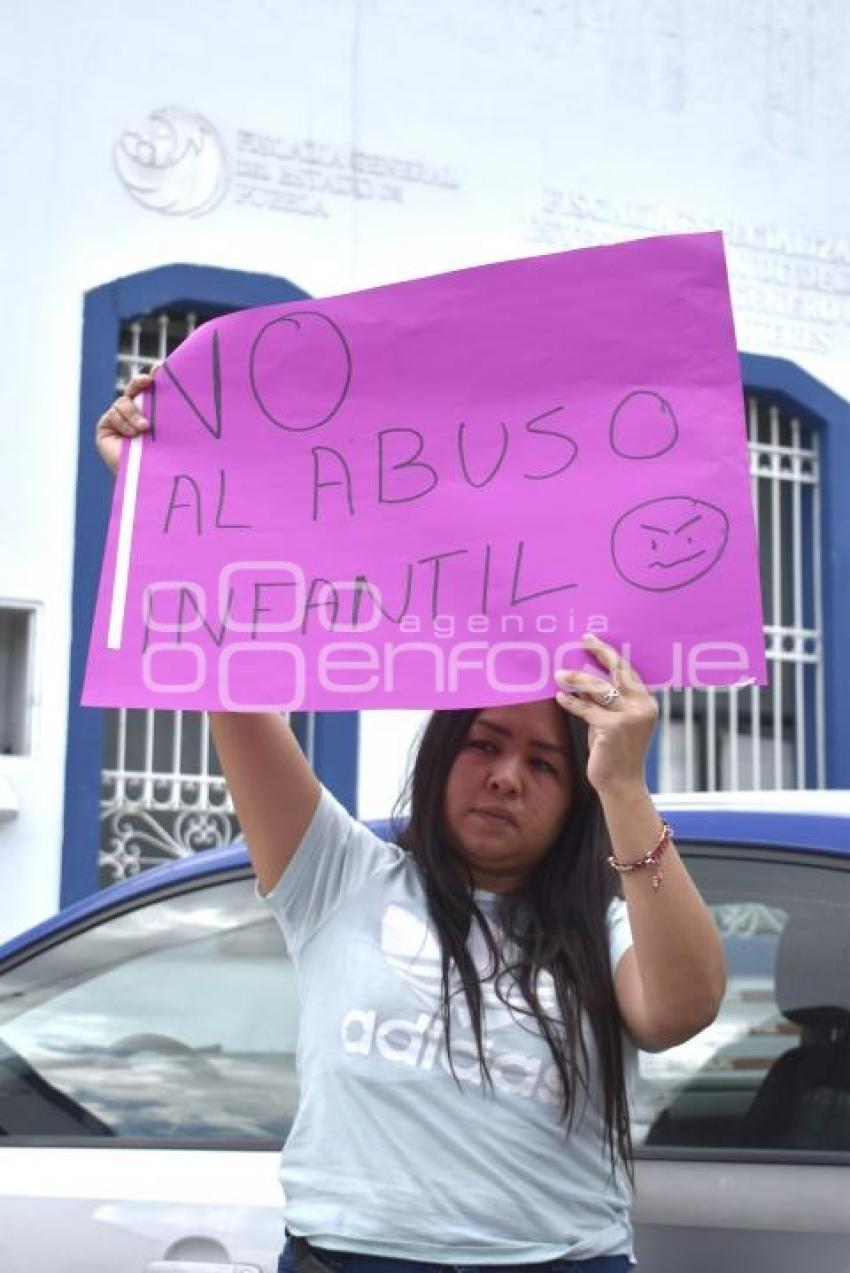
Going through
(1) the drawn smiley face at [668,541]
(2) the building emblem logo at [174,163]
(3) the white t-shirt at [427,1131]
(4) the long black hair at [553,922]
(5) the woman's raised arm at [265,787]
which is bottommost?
(3) the white t-shirt at [427,1131]

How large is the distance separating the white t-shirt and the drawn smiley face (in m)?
0.39

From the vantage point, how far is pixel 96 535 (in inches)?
291

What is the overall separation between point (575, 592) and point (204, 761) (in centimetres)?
566

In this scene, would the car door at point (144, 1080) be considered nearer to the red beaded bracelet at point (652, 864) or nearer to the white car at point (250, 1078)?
the white car at point (250, 1078)

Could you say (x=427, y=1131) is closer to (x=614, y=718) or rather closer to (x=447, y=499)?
(x=614, y=718)

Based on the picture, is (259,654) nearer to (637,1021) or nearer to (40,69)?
(637,1021)

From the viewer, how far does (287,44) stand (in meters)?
7.92

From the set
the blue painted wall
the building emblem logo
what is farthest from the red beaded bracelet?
the building emblem logo

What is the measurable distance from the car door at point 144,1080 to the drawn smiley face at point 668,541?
3.05ft

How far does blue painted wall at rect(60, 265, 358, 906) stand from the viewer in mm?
7289

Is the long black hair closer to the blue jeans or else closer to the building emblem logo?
the blue jeans

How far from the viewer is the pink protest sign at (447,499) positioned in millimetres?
2096

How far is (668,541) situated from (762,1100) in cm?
93

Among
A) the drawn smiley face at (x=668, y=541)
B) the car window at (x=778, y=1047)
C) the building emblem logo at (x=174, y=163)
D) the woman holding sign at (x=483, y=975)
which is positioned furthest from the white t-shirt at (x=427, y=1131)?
the building emblem logo at (x=174, y=163)
